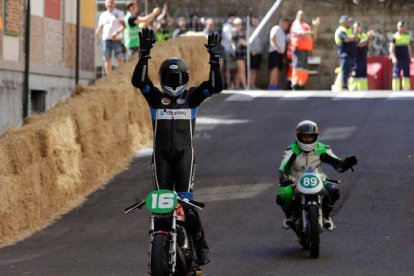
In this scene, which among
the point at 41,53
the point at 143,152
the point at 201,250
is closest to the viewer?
the point at 201,250

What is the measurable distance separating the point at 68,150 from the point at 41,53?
16.0 ft

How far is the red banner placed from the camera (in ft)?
72.1

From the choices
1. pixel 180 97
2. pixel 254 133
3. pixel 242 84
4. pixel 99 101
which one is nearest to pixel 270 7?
pixel 242 84

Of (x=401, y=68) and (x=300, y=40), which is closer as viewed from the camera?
(x=300, y=40)

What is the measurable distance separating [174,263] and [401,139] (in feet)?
37.5

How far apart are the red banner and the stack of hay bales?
1.40m

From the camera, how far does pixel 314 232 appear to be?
12266mm

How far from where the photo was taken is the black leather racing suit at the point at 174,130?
10.7m

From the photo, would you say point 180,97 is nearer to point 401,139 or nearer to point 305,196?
point 305,196

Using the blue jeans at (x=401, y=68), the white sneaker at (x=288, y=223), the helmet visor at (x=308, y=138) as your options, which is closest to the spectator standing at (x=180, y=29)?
the blue jeans at (x=401, y=68)

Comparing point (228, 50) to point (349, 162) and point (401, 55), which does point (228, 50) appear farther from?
point (349, 162)

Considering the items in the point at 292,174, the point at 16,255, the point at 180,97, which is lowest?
the point at 16,255

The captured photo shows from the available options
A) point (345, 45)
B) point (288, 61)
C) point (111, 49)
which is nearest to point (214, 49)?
point (111, 49)

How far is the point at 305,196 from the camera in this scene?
1267 centimetres
